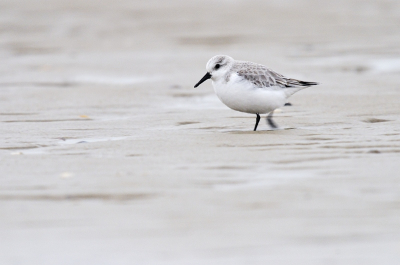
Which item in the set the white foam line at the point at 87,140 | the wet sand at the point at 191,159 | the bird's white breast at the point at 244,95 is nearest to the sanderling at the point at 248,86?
the bird's white breast at the point at 244,95

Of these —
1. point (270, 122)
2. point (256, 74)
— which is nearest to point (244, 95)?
point (256, 74)

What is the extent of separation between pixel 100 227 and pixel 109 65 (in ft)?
23.1

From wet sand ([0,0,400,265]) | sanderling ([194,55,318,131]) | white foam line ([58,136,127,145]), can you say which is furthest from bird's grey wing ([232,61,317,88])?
white foam line ([58,136,127,145])

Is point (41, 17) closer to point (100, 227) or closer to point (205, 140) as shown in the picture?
point (205, 140)

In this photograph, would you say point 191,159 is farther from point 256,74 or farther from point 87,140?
point 256,74

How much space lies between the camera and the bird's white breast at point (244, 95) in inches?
233

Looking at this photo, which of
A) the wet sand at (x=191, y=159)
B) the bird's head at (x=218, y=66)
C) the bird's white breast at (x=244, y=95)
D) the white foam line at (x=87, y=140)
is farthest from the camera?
the bird's head at (x=218, y=66)

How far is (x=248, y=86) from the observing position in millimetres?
5941

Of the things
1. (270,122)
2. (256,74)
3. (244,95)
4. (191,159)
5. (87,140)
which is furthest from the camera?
(270,122)

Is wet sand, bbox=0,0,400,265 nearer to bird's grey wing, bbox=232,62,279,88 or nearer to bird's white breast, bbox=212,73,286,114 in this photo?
bird's white breast, bbox=212,73,286,114

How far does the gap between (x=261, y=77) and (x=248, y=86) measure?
20cm

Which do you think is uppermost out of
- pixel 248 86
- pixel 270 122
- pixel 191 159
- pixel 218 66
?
pixel 218 66

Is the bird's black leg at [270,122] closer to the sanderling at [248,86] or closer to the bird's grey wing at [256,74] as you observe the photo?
the sanderling at [248,86]

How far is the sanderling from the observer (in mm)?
5922
